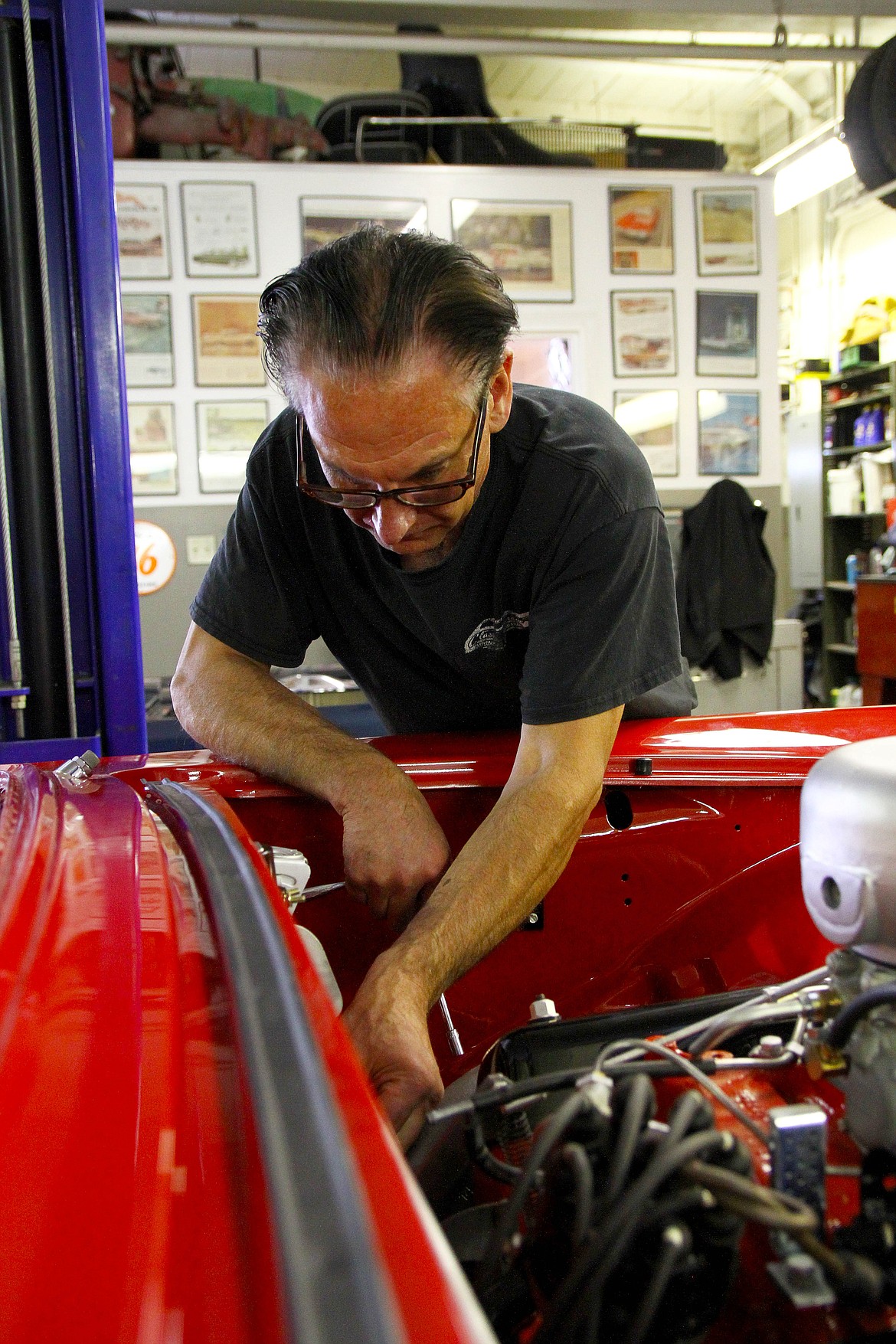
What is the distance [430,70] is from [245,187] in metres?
1.30

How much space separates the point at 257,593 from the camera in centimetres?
149

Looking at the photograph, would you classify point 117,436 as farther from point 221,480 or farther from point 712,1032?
point 221,480

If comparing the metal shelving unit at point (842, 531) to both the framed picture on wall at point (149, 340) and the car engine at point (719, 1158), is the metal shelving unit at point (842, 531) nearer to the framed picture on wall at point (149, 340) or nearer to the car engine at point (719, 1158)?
the framed picture on wall at point (149, 340)

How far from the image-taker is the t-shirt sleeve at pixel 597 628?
1.23 meters

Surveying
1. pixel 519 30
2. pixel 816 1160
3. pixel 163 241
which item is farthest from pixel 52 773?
pixel 519 30

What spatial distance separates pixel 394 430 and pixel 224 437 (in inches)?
164

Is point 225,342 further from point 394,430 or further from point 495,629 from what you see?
point 394,430

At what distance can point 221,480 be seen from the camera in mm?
5020

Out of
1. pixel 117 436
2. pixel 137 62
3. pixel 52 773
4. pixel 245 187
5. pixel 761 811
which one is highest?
pixel 137 62

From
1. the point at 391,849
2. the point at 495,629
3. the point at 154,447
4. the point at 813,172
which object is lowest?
the point at 391,849

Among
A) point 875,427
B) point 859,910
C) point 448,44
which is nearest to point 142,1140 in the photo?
point 859,910

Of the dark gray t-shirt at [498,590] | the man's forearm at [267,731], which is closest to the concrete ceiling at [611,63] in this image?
the dark gray t-shirt at [498,590]

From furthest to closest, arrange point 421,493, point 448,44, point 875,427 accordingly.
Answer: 1. point 875,427
2. point 448,44
3. point 421,493

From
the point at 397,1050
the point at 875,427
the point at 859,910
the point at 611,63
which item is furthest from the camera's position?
the point at 875,427
